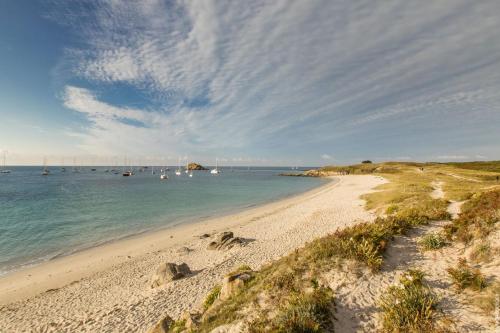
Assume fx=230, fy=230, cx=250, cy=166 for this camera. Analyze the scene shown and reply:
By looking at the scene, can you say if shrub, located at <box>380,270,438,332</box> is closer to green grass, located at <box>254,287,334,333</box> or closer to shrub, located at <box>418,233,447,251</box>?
green grass, located at <box>254,287,334,333</box>

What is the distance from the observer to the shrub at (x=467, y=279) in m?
7.95

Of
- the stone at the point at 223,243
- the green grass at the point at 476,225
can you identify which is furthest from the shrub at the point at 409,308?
the stone at the point at 223,243

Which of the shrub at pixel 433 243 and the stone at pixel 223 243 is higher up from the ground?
the shrub at pixel 433 243

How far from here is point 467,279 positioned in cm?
837

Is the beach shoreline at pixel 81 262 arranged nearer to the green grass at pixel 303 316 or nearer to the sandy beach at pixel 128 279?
the sandy beach at pixel 128 279

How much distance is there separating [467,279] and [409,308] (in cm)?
328

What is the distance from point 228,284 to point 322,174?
14944cm

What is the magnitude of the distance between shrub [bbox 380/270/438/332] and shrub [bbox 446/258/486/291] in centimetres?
118

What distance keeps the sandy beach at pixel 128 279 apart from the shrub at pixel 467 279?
35.5ft

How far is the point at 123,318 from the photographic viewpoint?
1144cm

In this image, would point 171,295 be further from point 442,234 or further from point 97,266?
point 442,234

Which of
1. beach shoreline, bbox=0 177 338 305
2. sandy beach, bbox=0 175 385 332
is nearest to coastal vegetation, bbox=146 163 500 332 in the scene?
sandy beach, bbox=0 175 385 332

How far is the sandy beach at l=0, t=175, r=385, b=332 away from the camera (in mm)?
11727

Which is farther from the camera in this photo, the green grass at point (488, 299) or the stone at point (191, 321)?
the stone at point (191, 321)
